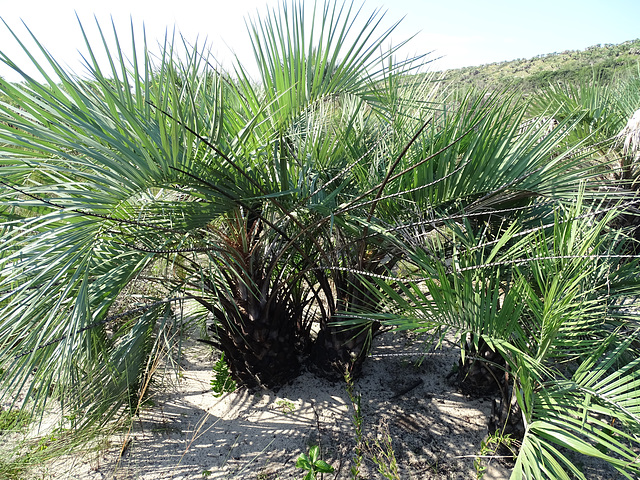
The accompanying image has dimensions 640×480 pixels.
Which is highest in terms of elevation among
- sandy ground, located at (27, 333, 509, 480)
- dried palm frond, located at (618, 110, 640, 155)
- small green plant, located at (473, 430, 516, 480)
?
dried palm frond, located at (618, 110, 640, 155)

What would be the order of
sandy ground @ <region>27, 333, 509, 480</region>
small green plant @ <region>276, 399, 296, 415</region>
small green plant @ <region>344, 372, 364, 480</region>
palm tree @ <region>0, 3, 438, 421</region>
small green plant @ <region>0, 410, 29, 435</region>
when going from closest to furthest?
1. palm tree @ <region>0, 3, 438, 421</region>
2. small green plant @ <region>344, 372, 364, 480</region>
3. sandy ground @ <region>27, 333, 509, 480</region>
4. small green plant @ <region>0, 410, 29, 435</region>
5. small green plant @ <region>276, 399, 296, 415</region>

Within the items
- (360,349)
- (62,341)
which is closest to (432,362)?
(360,349)

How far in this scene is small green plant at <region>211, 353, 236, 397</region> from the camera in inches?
72.9

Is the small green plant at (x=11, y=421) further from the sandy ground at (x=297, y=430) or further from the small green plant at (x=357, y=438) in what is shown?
the small green plant at (x=357, y=438)

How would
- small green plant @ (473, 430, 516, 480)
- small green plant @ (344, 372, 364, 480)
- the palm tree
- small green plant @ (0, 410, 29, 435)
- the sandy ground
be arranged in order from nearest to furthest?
the palm tree < small green plant @ (473, 430, 516, 480) < small green plant @ (344, 372, 364, 480) < the sandy ground < small green plant @ (0, 410, 29, 435)

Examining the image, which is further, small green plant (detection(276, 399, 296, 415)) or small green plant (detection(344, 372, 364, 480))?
small green plant (detection(276, 399, 296, 415))

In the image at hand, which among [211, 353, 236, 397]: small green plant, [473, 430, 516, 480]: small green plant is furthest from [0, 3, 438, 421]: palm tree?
[473, 430, 516, 480]: small green plant

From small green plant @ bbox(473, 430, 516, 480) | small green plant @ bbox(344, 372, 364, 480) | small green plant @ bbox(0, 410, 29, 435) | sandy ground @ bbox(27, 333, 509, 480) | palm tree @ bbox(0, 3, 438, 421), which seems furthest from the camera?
small green plant @ bbox(0, 410, 29, 435)

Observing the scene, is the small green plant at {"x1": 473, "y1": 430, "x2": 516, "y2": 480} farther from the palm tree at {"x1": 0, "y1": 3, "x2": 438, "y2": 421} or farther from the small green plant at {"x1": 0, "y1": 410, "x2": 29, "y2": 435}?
the small green plant at {"x1": 0, "y1": 410, "x2": 29, "y2": 435}

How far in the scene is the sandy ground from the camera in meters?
1.54

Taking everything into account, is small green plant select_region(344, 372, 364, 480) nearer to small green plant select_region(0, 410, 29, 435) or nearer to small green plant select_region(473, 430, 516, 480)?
small green plant select_region(473, 430, 516, 480)

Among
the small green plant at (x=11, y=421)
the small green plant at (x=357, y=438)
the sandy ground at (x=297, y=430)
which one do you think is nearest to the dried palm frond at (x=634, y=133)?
the sandy ground at (x=297, y=430)

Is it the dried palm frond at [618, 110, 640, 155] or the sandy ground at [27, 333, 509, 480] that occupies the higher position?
the dried palm frond at [618, 110, 640, 155]

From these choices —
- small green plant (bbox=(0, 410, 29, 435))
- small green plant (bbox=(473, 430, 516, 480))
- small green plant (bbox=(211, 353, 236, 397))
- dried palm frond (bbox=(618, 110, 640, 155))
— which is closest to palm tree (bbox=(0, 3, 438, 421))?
small green plant (bbox=(211, 353, 236, 397))
